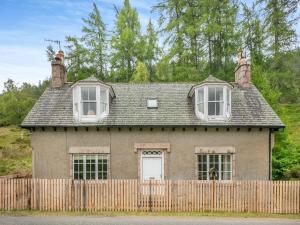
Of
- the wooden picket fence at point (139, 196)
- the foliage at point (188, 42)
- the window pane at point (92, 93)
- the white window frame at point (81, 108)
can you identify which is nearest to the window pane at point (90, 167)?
the white window frame at point (81, 108)

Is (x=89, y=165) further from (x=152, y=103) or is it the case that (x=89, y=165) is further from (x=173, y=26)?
(x=173, y=26)

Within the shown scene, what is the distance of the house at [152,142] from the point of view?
55.5ft

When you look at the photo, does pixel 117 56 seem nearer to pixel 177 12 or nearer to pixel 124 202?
pixel 177 12

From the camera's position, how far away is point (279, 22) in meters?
33.2

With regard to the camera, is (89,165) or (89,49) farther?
(89,49)

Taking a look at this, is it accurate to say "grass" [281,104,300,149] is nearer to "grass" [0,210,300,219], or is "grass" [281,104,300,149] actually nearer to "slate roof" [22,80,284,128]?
"slate roof" [22,80,284,128]

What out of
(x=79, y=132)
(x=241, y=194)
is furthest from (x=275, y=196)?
(x=79, y=132)

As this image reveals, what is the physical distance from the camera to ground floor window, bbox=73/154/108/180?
56.1 feet

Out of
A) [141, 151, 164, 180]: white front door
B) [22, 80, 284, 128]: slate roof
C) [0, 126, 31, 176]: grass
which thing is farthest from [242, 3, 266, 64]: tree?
[0, 126, 31, 176]: grass

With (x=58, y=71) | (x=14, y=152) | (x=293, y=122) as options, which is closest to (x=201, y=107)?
(x=58, y=71)

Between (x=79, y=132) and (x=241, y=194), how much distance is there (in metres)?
9.23

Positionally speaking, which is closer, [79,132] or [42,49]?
[79,132]

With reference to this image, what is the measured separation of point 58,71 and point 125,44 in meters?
17.0

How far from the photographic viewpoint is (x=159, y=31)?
109 ft
